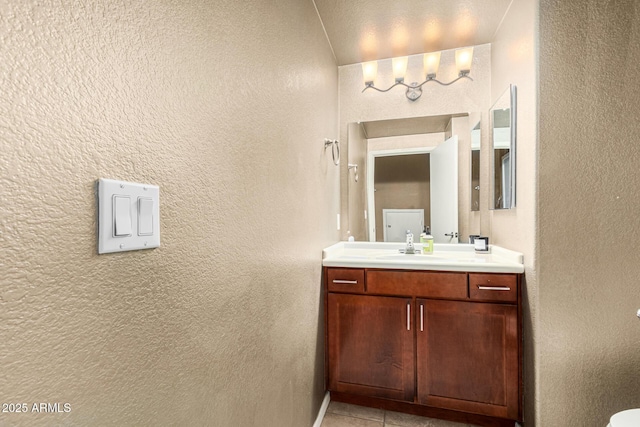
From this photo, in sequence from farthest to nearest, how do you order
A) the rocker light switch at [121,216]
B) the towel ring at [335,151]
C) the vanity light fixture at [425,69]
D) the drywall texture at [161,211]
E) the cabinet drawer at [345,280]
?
the vanity light fixture at [425,69], the towel ring at [335,151], the cabinet drawer at [345,280], the rocker light switch at [121,216], the drywall texture at [161,211]

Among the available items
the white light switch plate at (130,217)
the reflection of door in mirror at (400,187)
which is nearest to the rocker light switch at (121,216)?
the white light switch plate at (130,217)

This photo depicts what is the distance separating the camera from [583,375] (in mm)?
1421

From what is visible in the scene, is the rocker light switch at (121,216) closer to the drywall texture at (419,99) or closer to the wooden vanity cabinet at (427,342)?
the wooden vanity cabinet at (427,342)

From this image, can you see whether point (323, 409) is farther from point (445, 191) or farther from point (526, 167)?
point (526, 167)

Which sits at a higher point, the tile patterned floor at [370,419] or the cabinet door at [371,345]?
the cabinet door at [371,345]

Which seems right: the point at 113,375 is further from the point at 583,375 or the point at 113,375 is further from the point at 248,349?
the point at 583,375

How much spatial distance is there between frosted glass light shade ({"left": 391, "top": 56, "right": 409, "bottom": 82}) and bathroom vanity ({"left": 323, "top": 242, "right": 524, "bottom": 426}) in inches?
57.5

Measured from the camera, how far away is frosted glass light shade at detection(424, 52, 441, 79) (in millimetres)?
2236

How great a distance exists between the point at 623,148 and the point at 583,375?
110cm

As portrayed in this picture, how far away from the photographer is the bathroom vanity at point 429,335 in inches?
63.7

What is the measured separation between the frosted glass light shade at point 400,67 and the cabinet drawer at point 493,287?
1.57 m

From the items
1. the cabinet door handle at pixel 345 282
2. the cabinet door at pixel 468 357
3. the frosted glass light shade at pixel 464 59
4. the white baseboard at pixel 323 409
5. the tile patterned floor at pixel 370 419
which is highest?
the frosted glass light shade at pixel 464 59

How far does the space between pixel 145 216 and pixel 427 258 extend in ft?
5.88

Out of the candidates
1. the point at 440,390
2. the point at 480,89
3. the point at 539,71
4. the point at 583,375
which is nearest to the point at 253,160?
the point at 539,71
